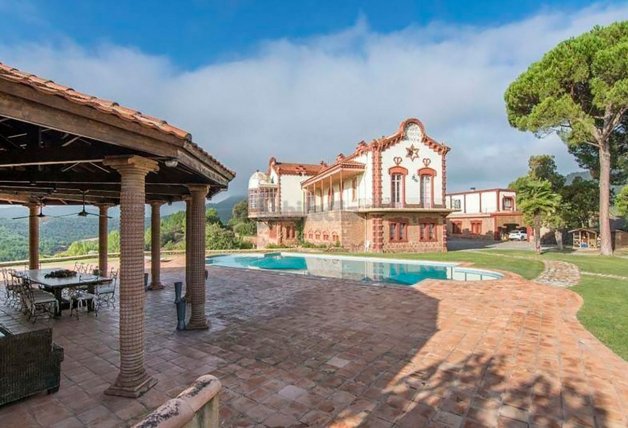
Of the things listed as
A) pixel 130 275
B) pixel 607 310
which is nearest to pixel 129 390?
pixel 130 275

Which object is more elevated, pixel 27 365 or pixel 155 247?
pixel 155 247

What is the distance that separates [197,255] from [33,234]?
28.6 ft

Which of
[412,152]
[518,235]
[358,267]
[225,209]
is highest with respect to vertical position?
[225,209]

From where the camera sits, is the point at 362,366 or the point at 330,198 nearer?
the point at 362,366

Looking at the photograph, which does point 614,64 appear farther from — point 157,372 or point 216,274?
point 157,372

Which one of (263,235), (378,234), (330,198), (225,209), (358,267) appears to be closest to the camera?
(358,267)

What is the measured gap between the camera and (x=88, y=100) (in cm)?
317

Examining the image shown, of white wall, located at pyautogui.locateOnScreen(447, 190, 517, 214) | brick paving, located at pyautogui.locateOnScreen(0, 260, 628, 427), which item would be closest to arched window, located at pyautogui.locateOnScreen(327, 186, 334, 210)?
white wall, located at pyautogui.locateOnScreen(447, 190, 517, 214)

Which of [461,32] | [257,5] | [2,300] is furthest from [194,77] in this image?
[2,300]

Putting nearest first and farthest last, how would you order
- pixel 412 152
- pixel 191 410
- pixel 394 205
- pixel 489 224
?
1. pixel 191 410
2. pixel 394 205
3. pixel 412 152
4. pixel 489 224

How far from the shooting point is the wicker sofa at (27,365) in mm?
3881

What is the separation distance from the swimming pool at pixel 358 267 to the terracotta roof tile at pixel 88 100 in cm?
1125

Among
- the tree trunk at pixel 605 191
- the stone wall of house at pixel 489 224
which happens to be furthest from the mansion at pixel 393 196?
the stone wall of house at pixel 489 224

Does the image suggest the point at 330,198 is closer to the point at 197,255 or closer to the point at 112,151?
the point at 197,255
